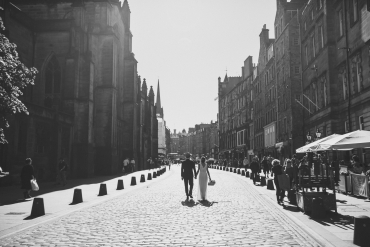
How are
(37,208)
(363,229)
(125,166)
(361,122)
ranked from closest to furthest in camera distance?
1. (363,229)
2. (37,208)
3. (361,122)
4. (125,166)

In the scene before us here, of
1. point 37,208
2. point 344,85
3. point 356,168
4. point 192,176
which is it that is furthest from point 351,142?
point 344,85

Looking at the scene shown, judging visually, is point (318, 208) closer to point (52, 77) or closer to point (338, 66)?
point (338, 66)

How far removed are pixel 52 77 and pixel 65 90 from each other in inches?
99.8

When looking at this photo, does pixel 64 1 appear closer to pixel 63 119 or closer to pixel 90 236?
pixel 63 119

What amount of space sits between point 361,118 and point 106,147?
2206 centimetres

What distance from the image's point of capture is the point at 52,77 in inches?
1282

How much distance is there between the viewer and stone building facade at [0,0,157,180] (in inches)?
982

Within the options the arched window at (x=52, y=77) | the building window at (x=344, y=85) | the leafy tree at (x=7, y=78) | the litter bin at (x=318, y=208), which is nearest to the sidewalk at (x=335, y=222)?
the litter bin at (x=318, y=208)

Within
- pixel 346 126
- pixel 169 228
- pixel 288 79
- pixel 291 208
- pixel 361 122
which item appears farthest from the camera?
pixel 288 79

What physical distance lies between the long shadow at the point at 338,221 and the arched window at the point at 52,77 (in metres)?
27.6

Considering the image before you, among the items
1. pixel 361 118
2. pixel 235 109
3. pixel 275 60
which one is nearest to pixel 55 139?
pixel 361 118

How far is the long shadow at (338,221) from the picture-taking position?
26.9 ft

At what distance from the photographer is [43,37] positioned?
32.7 meters

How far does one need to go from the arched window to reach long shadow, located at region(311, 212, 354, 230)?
90.7ft
